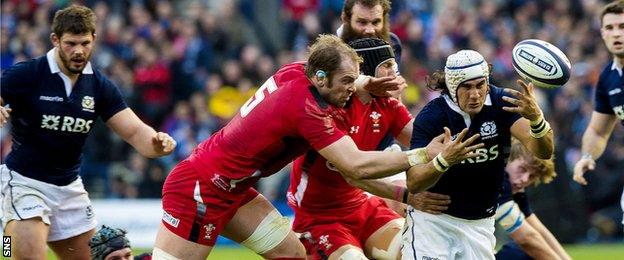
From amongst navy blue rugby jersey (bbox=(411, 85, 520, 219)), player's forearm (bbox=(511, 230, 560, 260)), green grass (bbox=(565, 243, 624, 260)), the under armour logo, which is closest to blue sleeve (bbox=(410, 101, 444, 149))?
navy blue rugby jersey (bbox=(411, 85, 520, 219))

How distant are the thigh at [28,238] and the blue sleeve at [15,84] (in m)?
1.02

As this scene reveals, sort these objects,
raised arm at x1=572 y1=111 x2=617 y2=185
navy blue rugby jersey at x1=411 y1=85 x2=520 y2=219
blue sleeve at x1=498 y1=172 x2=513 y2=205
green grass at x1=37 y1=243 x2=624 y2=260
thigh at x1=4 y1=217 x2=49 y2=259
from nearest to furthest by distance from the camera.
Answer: navy blue rugby jersey at x1=411 y1=85 x2=520 y2=219 → thigh at x1=4 y1=217 x2=49 y2=259 → blue sleeve at x1=498 y1=172 x2=513 y2=205 → raised arm at x1=572 y1=111 x2=617 y2=185 → green grass at x1=37 y1=243 x2=624 y2=260

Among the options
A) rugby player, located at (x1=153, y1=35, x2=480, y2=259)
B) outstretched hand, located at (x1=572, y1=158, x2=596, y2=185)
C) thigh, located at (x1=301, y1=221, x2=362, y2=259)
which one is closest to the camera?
rugby player, located at (x1=153, y1=35, x2=480, y2=259)

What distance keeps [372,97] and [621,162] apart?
10.4 meters

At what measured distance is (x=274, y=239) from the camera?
8.62 meters

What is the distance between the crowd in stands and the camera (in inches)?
708

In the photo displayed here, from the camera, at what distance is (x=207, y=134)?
18.6 meters

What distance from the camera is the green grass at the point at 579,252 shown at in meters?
15.3

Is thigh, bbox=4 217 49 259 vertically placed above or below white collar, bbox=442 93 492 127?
below

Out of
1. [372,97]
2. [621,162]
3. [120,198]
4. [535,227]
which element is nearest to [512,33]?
[621,162]

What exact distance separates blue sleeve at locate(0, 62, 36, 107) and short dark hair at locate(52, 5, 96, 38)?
43 centimetres

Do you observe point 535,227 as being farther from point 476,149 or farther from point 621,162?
point 621,162

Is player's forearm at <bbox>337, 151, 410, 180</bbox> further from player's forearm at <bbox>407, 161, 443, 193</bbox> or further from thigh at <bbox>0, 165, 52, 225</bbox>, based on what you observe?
thigh at <bbox>0, 165, 52, 225</bbox>

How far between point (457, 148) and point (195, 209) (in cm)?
205
